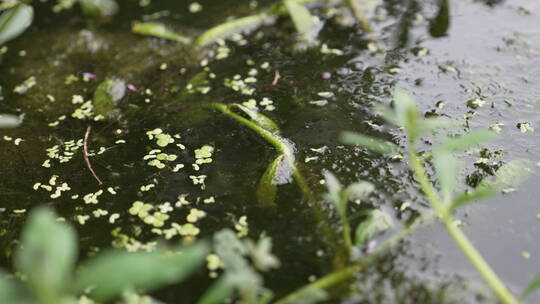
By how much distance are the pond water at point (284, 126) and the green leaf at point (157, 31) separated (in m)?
0.06

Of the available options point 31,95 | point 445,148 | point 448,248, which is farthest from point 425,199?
point 31,95

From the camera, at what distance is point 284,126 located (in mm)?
2297

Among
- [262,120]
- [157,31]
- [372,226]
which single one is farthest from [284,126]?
[157,31]

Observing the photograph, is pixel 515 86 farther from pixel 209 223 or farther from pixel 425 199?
pixel 209 223

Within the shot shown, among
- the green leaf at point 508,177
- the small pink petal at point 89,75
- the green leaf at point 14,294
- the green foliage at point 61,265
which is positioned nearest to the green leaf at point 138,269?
the green foliage at point 61,265

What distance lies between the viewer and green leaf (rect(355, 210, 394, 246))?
167cm

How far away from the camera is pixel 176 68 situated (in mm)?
2826

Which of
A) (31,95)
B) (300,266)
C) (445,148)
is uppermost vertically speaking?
(445,148)

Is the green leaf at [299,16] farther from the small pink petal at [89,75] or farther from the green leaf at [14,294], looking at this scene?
the green leaf at [14,294]

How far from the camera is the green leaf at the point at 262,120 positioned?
7.38ft

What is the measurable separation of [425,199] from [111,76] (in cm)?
177

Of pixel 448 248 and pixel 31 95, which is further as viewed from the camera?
pixel 31 95

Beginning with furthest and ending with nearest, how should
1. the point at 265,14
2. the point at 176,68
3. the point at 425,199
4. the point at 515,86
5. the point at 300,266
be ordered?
the point at 265,14, the point at 176,68, the point at 515,86, the point at 425,199, the point at 300,266

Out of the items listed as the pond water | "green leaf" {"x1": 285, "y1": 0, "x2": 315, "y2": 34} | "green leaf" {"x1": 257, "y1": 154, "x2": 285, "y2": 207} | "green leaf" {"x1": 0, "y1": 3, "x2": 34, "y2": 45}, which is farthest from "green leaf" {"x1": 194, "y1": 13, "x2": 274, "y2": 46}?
"green leaf" {"x1": 257, "y1": 154, "x2": 285, "y2": 207}
